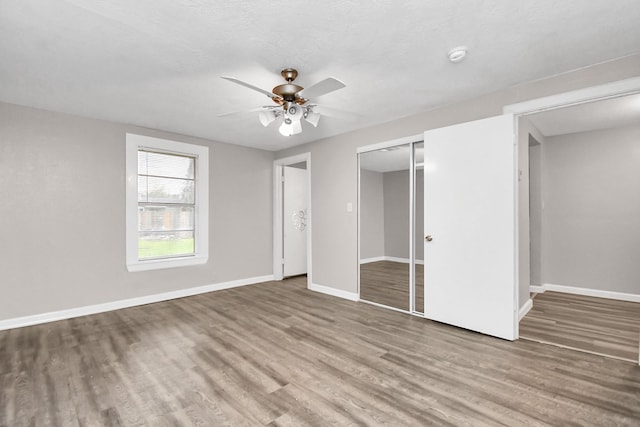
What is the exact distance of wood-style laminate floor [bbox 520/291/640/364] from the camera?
275cm

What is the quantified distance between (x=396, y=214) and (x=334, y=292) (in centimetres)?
178

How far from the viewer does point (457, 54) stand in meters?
2.31

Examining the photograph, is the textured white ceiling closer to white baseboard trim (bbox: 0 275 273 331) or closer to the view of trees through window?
the view of trees through window

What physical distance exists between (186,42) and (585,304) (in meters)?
5.59

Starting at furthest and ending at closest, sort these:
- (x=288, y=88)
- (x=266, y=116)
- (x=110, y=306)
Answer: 1. (x=110, y=306)
2. (x=266, y=116)
3. (x=288, y=88)

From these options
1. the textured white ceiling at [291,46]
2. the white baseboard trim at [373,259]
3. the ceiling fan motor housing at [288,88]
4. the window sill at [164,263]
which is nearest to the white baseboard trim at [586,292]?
the white baseboard trim at [373,259]

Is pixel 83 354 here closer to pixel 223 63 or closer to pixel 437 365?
pixel 223 63

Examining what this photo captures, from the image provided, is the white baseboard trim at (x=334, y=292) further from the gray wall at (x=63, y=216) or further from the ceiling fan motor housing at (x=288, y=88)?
the ceiling fan motor housing at (x=288, y=88)

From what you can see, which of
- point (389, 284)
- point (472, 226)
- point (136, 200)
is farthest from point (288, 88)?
point (389, 284)

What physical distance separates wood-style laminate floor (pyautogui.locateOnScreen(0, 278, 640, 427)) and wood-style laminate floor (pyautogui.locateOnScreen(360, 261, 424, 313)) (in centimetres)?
75

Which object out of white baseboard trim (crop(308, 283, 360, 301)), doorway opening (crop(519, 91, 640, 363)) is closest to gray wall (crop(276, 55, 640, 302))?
white baseboard trim (crop(308, 283, 360, 301))

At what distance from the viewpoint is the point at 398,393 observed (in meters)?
2.04

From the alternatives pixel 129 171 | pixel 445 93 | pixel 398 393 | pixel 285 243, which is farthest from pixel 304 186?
pixel 398 393

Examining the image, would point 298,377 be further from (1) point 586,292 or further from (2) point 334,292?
(1) point 586,292
